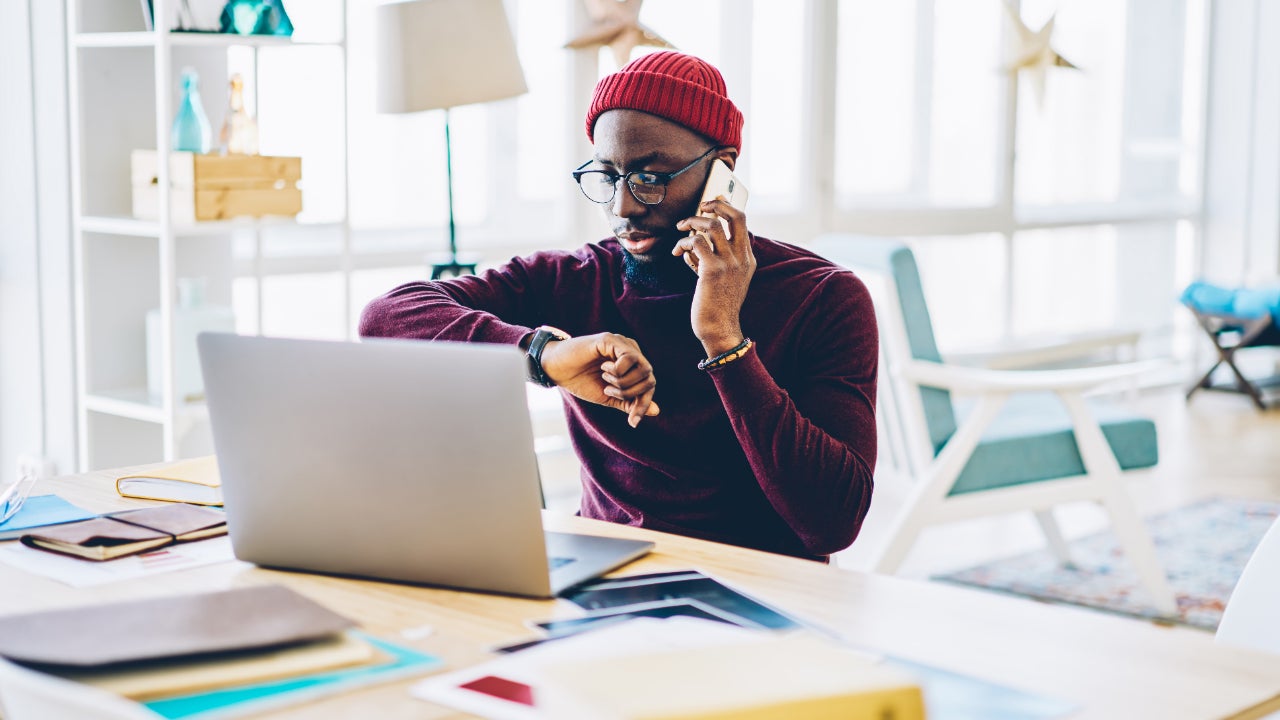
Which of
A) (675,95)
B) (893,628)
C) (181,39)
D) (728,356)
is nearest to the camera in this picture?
(893,628)

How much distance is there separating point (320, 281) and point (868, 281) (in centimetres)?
161

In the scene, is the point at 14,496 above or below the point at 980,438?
above

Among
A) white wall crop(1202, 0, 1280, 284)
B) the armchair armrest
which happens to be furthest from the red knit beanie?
white wall crop(1202, 0, 1280, 284)

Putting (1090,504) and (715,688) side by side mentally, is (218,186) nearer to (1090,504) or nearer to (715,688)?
(715,688)

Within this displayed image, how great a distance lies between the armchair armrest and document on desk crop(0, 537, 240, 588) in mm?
2071

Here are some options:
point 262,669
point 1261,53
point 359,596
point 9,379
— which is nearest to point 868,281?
point 9,379

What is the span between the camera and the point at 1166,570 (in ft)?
12.0

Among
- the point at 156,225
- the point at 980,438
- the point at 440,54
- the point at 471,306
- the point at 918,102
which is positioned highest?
the point at 918,102

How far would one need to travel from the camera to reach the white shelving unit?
2.90 metres

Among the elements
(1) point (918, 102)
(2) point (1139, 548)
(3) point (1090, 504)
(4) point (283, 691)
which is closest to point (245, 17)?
(4) point (283, 691)

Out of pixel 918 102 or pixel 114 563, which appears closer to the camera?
pixel 114 563

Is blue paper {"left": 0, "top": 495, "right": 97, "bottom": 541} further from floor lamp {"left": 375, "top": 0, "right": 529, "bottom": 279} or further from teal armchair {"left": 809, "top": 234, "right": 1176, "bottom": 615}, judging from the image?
teal armchair {"left": 809, "top": 234, "right": 1176, "bottom": 615}

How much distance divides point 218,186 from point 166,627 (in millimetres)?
1984

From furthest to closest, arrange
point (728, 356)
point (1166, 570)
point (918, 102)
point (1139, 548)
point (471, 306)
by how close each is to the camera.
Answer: point (918, 102) → point (1166, 570) → point (1139, 548) → point (471, 306) → point (728, 356)
